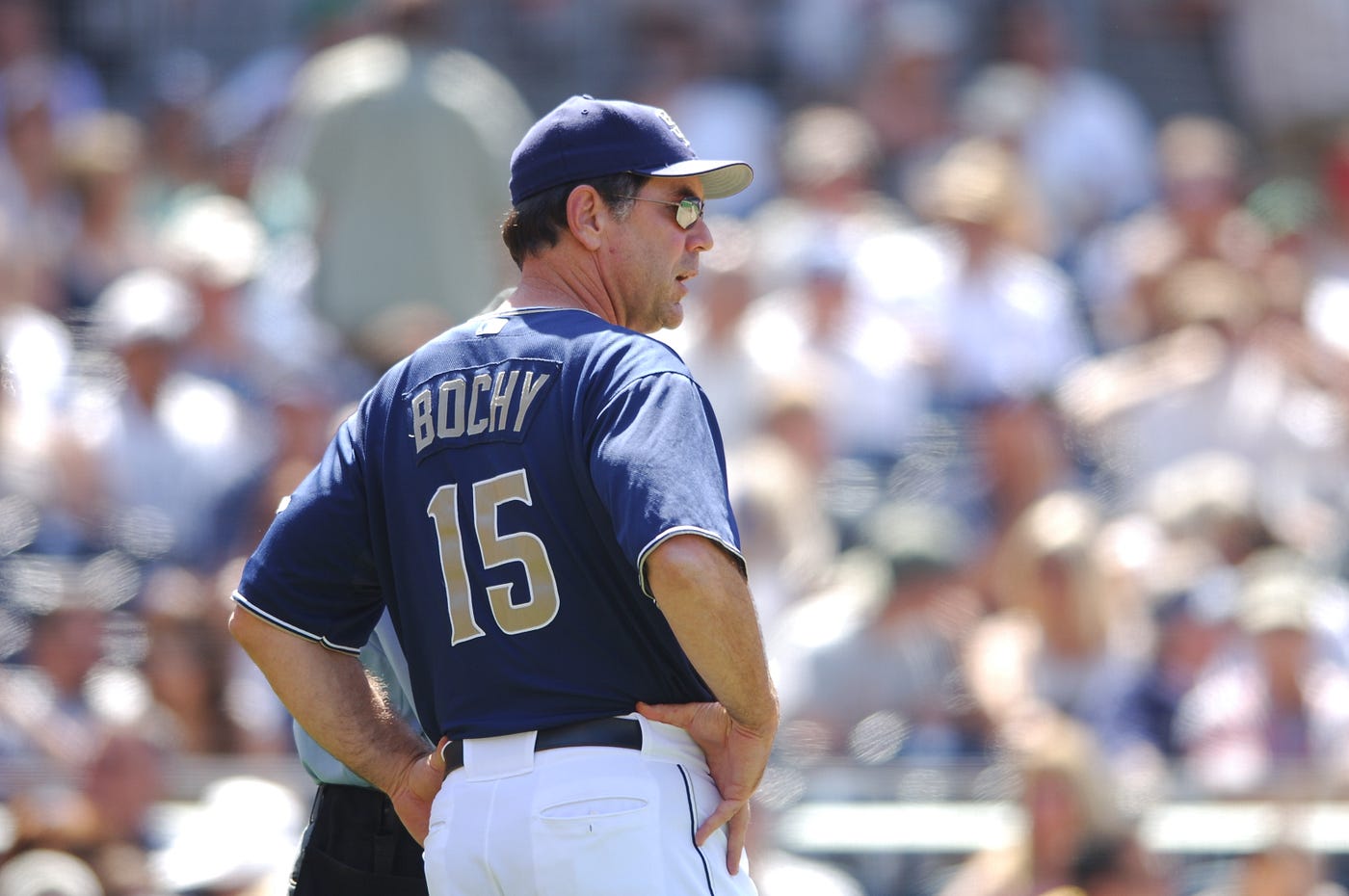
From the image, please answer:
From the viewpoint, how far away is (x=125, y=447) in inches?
295

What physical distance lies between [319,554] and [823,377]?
487cm

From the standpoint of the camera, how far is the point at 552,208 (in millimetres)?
3205

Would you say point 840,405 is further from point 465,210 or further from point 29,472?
point 29,472

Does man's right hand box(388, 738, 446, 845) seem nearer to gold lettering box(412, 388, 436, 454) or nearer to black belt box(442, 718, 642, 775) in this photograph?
black belt box(442, 718, 642, 775)

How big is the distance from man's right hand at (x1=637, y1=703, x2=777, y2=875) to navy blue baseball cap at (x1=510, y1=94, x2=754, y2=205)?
2.72 ft

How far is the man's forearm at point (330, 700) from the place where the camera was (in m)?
3.22

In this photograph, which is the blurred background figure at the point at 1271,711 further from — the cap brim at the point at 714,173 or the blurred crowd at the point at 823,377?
the cap brim at the point at 714,173

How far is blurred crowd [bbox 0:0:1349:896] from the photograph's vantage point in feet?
20.3

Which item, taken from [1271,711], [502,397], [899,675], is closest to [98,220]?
[899,675]

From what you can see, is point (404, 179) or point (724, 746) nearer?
point (724, 746)

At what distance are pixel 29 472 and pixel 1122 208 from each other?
5.28 m

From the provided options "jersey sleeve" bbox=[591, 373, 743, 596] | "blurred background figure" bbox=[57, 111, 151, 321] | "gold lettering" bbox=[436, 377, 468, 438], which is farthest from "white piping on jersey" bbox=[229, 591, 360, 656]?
"blurred background figure" bbox=[57, 111, 151, 321]

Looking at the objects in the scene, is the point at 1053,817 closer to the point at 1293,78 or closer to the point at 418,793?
the point at 418,793

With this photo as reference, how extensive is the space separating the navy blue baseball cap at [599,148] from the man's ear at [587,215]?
2 centimetres
